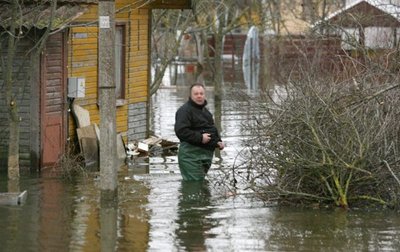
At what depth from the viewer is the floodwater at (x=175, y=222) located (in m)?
10.6

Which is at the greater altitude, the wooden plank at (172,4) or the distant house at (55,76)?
the wooden plank at (172,4)

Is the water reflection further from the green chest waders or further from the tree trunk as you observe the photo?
the tree trunk

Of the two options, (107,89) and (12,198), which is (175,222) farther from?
(12,198)

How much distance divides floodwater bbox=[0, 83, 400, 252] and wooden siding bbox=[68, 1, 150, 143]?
3.00 meters

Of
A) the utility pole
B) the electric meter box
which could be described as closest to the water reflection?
the utility pole

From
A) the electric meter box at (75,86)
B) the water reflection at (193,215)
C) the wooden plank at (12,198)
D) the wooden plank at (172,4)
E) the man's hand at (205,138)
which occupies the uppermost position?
the wooden plank at (172,4)

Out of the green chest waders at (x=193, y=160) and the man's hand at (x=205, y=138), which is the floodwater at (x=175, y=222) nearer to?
the green chest waders at (x=193, y=160)

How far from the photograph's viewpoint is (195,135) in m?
14.7

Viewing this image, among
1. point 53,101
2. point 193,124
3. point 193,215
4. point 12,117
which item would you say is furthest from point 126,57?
point 193,215

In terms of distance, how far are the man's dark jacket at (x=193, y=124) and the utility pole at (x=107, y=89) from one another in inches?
89.0

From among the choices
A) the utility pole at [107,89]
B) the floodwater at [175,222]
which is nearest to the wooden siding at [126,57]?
the floodwater at [175,222]

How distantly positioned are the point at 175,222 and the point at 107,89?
5.80 feet

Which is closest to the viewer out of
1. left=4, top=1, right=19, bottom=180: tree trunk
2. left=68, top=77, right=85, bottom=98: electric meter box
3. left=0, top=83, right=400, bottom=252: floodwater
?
left=0, top=83, right=400, bottom=252: floodwater

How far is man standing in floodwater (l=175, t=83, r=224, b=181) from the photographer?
14742 millimetres
